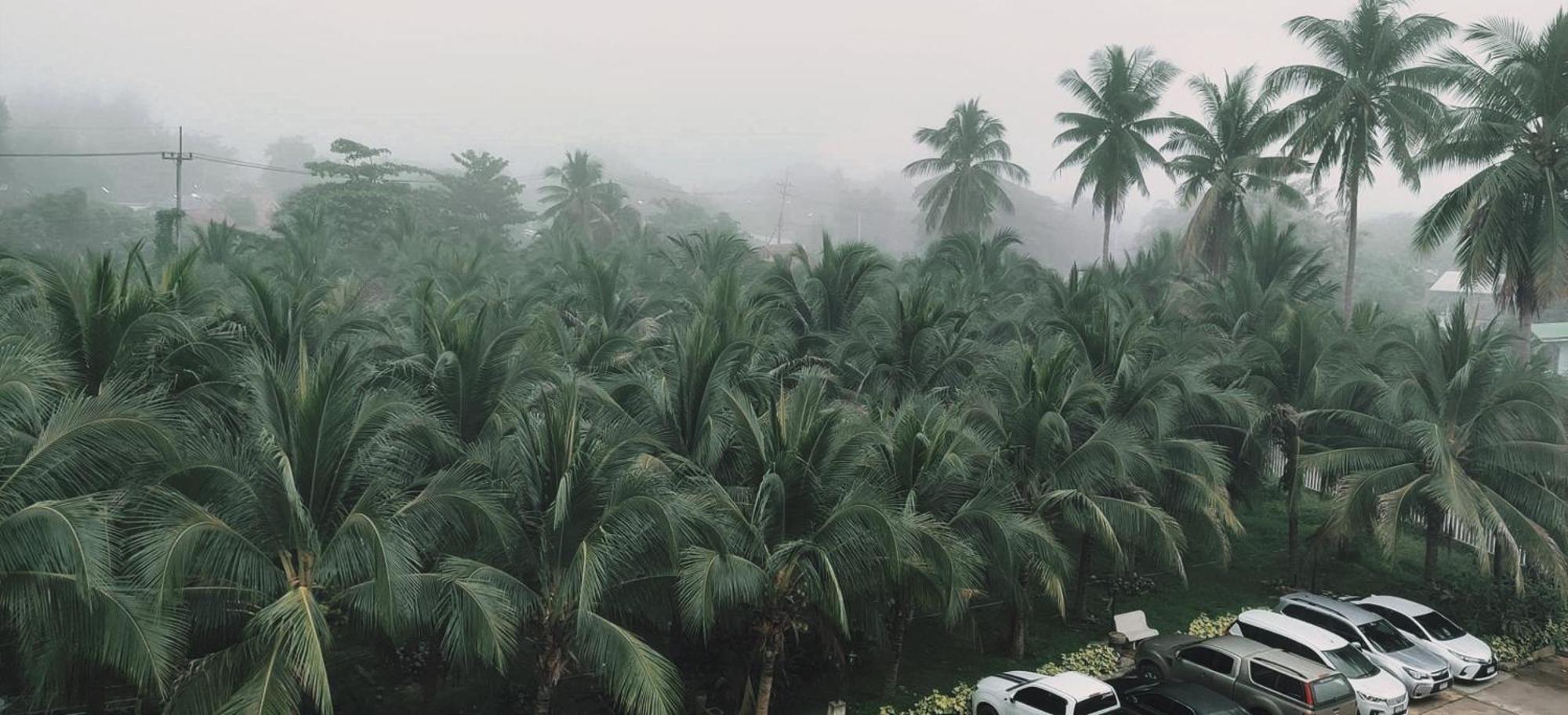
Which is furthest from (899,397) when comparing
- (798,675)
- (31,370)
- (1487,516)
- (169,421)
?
(31,370)

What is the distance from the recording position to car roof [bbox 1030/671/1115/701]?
12.2 m

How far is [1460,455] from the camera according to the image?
54.1 feet

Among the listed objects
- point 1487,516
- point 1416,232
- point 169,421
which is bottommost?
point 1487,516

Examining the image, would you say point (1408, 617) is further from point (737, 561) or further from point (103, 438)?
point (103, 438)

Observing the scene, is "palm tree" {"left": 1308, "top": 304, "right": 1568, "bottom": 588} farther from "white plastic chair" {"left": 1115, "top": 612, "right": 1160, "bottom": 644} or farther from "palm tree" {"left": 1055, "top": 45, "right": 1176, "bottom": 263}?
"palm tree" {"left": 1055, "top": 45, "right": 1176, "bottom": 263}

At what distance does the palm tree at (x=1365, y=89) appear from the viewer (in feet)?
87.9

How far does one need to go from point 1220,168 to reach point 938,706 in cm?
2773

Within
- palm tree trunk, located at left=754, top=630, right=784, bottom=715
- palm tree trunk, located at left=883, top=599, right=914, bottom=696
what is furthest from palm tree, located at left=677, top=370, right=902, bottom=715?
palm tree trunk, located at left=883, top=599, right=914, bottom=696

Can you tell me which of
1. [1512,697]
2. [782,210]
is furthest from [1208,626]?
Answer: [782,210]

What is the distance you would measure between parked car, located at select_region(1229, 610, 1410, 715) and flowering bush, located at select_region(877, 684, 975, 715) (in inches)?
168

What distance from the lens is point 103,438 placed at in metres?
9.29

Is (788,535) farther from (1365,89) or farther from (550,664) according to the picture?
(1365,89)

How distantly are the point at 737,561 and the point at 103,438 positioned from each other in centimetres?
587

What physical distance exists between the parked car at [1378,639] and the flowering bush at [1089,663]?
292 cm
